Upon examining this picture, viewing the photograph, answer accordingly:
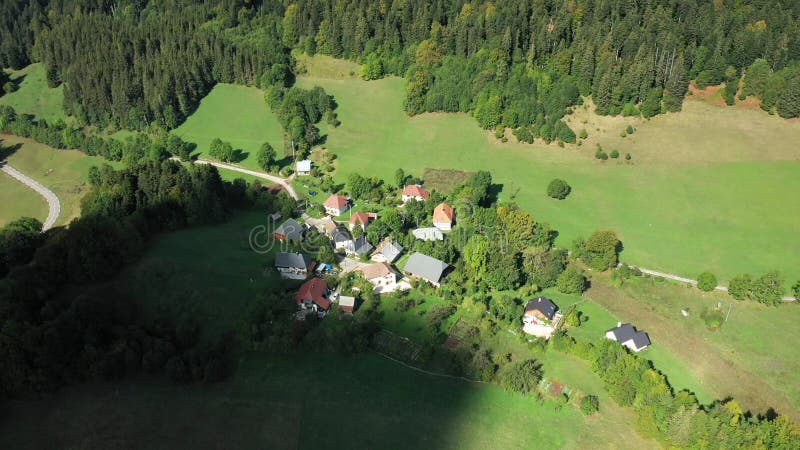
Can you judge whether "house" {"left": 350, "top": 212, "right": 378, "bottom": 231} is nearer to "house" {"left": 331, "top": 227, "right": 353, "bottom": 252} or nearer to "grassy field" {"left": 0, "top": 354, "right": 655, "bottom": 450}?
"house" {"left": 331, "top": 227, "right": 353, "bottom": 252}

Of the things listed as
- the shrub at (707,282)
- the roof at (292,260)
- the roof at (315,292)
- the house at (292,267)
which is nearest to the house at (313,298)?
the roof at (315,292)

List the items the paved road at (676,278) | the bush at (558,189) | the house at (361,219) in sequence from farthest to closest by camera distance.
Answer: the bush at (558,189)
the house at (361,219)
the paved road at (676,278)

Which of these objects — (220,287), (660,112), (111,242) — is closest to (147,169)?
(111,242)

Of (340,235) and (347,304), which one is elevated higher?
(347,304)

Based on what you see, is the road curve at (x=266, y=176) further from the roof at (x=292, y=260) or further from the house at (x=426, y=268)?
the house at (x=426, y=268)

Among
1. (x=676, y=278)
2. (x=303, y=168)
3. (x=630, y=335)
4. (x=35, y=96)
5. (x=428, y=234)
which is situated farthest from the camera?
(x=35, y=96)

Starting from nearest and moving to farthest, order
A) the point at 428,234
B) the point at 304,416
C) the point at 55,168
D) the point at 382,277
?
the point at 304,416 → the point at 382,277 → the point at 428,234 → the point at 55,168

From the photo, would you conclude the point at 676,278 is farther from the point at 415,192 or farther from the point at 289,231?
the point at 289,231

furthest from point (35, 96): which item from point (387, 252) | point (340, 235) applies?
point (387, 252)
